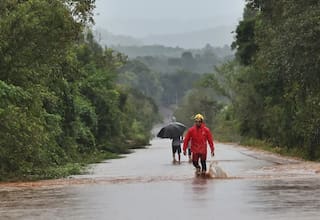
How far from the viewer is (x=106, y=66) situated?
6562cm

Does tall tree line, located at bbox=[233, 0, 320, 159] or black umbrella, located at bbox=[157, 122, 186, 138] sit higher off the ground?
tall tree line, located at bbox=[233, 0, 320, 159]

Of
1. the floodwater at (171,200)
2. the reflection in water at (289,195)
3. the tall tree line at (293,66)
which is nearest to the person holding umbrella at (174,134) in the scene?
the tall tree line at (293,66)

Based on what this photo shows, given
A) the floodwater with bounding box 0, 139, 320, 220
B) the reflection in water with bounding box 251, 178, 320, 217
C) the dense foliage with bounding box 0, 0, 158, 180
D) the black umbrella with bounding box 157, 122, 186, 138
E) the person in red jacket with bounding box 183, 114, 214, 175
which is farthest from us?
the black umbrella with bounding box 157, 122, 186, 138

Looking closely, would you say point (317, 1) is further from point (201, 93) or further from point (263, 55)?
point (201, 93)

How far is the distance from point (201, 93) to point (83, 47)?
88.3 meters

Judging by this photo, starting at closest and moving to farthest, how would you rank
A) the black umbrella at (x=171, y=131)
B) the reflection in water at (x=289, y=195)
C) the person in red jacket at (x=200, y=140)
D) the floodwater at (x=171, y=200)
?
1. the floodwater at (x=171, y=200)
2. the reflection in water at (x=289, y=195)
3. the person in red jacket at (x=200, y=140)
4. the black umbrella at (x=171, y=131)

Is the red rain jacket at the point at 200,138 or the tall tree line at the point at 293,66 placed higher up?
the tall tree line at the point at 293,66

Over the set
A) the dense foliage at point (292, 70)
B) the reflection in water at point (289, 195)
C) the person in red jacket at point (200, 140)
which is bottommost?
the reflection in water at point (289, 195)

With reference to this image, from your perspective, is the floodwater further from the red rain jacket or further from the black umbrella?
the black umbrella

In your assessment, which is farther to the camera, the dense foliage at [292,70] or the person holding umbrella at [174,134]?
the person holding umbrella at [174,134]

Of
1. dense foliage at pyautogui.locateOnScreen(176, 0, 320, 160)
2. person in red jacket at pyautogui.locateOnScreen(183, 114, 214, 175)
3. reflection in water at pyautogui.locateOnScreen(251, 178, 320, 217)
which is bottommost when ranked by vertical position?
reflection in water at pyautogui.locateOnScreen(251, 178, 320, 217)

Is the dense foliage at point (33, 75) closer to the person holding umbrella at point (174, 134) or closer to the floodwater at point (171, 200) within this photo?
the floodwater at point (171, 200)

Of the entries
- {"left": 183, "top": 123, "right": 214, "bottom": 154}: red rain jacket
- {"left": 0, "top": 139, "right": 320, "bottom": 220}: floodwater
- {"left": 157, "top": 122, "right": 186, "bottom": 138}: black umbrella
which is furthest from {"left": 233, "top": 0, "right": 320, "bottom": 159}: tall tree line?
{"left": 0, "top": 139, "right": 320, "bottom": 220}: floodwater

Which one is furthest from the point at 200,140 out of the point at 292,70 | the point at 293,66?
the point at 292,70
